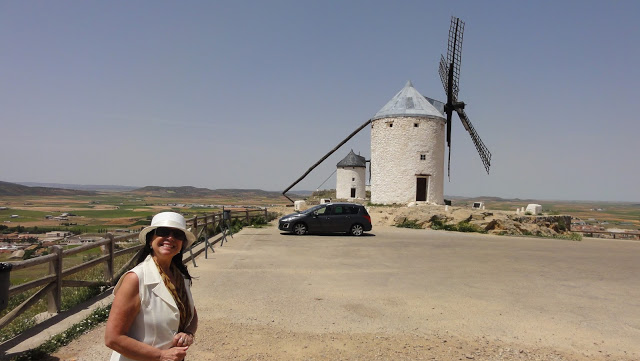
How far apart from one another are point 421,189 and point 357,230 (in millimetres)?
12567

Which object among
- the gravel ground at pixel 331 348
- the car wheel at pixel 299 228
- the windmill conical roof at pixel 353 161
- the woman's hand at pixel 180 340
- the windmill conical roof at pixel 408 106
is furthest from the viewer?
the windmill conical roof at pixel 353 161

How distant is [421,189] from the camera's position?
30844 mm

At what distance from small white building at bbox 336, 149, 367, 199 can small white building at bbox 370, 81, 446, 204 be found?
1033cm

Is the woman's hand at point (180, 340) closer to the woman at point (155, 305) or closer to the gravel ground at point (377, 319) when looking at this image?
the woman at point (155, 305)

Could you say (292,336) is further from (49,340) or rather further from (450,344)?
(49,340)

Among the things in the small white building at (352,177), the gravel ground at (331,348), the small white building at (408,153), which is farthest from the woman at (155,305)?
the small white building at (352,177)

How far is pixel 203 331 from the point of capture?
19.5 feet

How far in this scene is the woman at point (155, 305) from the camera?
2.37 metres

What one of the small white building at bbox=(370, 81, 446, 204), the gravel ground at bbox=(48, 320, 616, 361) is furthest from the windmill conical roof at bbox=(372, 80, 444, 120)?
the gravel ground at bbox=(48, 320, 616, 361)

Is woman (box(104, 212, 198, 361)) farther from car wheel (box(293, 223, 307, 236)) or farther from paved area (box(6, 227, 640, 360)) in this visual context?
car wheel (box(293, 223, 307, 236))

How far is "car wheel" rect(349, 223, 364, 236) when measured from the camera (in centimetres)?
1981

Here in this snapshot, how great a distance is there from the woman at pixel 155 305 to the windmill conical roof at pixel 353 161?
39366 millimetres

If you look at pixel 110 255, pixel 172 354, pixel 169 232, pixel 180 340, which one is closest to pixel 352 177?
pixel 110 255

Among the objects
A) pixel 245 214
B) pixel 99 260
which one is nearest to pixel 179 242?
pixel 99 260
